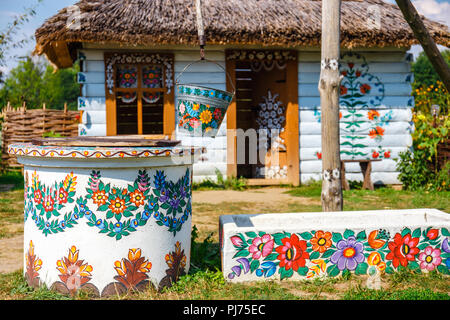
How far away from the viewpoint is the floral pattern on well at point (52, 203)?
2756mm

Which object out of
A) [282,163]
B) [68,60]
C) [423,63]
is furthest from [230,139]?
[423,63]

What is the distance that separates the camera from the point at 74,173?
2752 millimetres

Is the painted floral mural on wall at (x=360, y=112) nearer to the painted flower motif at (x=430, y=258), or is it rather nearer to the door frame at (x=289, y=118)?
the door frame at (x=289, y=118)

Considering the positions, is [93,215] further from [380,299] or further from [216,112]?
[380,299]

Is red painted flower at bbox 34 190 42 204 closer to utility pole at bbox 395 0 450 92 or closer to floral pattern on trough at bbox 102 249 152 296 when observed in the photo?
floral pattern on trough at bbox 102 249 152 296

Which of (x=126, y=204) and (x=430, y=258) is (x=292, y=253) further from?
(x=126, y=204)

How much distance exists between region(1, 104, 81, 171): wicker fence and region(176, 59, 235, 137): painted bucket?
8241 millimetres

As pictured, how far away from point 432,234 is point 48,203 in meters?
2.50

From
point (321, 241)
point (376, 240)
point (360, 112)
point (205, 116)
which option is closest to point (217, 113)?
point (205, 116)

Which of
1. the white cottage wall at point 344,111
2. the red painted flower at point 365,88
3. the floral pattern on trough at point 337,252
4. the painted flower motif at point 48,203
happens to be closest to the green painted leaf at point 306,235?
the floral pattern on trough at point 337,252

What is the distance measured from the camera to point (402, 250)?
3.18 meters

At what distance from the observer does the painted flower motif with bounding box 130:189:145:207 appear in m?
2.79

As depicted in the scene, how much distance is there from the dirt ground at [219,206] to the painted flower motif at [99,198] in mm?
1210

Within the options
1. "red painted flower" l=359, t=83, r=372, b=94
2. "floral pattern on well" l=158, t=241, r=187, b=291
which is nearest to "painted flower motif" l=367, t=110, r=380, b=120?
"red painted flower" l=359, t=83, r=372, b=94
